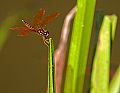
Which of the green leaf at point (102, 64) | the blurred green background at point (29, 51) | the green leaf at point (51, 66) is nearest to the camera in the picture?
the green leaf at point (51, 66)

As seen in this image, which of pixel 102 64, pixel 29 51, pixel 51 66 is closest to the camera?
pixel 51 66

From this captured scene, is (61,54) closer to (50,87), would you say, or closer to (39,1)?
(50,87)

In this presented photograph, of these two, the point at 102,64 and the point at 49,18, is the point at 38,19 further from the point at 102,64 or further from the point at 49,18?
the point at 102,64

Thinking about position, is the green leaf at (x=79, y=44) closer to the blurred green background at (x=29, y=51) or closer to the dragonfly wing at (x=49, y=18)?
the dragonfly wing at (x=49, y=18)

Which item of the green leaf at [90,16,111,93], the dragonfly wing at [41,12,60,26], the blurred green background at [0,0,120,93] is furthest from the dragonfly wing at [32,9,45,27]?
the blurred green background at [0,0,120,93]

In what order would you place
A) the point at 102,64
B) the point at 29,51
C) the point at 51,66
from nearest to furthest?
the point at 51,66, the point at 102,64, the point at 29,51

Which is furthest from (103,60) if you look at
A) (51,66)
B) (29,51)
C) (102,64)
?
(29,51)

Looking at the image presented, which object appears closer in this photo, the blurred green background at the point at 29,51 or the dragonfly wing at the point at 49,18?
the dragonfly wing at the point at 49,18

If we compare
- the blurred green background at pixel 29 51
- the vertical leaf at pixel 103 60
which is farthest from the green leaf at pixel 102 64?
the blurred green background at pixel 29 51
